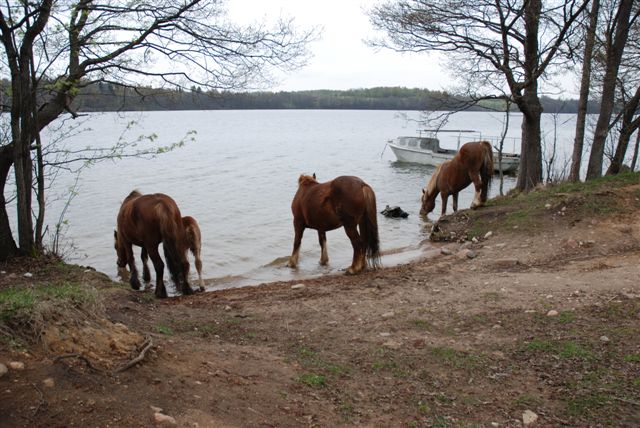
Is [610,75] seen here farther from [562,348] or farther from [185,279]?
[185,279]

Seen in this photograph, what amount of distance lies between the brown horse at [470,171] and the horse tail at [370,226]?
5117 mm

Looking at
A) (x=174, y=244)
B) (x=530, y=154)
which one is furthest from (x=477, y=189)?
(x=174, y=244)

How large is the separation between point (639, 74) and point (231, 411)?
20433 mm

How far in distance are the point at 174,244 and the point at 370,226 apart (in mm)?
3265

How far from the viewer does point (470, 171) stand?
15.0 m

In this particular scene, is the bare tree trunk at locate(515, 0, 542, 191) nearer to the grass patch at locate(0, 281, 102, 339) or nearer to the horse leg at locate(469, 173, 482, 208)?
the horse leg at locate(469, 173, 482, 208)

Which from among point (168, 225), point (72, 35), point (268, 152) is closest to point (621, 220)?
point (168, 225)

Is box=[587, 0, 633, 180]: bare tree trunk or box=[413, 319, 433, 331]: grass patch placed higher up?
box=[587, 0, 633, 180]: bare tree trunk

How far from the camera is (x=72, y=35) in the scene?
29.3ft

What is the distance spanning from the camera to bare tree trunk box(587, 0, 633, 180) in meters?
14.3

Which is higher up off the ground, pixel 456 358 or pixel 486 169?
pixel 486 169

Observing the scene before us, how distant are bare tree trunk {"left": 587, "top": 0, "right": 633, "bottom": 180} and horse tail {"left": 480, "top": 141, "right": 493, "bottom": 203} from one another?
9.90ft

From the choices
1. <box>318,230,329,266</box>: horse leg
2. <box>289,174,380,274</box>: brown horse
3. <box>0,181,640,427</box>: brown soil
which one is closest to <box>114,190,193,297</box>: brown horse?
<box>0,181,640,427</box>: brown soil

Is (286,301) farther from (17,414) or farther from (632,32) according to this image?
Result: (632,32)
